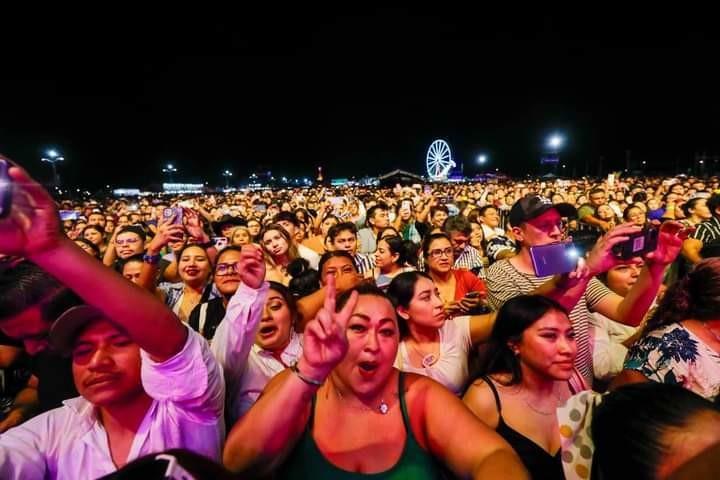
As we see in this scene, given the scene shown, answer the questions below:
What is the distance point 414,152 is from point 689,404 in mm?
95930

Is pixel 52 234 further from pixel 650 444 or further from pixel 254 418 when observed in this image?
pixel 650 444

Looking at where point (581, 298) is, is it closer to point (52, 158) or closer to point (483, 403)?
point (483, 403)

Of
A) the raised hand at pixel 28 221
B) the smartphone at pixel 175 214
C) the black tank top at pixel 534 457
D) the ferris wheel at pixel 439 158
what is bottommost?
the black tank top at pixel 534 457

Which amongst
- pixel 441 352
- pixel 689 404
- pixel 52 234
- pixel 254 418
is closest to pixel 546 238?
pixel 441 352

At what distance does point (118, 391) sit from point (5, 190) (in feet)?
2.79

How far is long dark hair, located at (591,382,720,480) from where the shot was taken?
4.12ft

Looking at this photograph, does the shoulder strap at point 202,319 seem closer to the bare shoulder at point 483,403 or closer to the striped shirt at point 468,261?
the bare shoulder at point 483,403

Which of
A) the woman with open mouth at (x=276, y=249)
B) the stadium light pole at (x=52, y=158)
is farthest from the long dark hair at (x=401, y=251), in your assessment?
the stadium light pole at (x=52, y=158)

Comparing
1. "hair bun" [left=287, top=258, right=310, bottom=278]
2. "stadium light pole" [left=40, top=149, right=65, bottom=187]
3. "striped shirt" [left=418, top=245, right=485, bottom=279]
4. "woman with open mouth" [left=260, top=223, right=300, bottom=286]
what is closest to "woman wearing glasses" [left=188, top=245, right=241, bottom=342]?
"hair bun" [left=287, top=258, right=310, bottom=278]

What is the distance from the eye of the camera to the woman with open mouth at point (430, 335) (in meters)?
2.61

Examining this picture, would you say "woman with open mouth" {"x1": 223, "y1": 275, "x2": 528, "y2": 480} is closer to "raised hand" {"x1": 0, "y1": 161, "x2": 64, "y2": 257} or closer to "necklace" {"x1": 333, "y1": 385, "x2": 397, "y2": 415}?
"necklace" {"x1": 333, "y1": 385, "x2": 397, "y2": 415}

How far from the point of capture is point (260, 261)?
81.9 inches

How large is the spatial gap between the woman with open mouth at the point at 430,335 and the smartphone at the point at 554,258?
0.68 m

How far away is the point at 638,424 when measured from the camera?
131 cm
